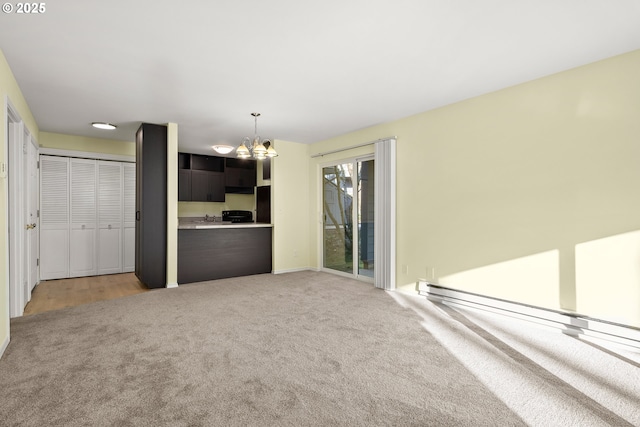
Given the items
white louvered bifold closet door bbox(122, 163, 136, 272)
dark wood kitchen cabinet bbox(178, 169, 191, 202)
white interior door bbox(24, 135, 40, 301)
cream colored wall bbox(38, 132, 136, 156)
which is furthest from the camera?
dark wood kitchen cabinet bbox(178, 169, 191, 202)

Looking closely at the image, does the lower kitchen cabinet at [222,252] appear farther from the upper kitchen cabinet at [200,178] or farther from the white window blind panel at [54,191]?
the white window blind panel at [54,191]

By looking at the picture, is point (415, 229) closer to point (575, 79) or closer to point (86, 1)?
point (575, 79)

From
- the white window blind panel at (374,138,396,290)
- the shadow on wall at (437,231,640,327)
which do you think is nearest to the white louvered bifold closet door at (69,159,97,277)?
the white window blind panel at (374,138,396,290)

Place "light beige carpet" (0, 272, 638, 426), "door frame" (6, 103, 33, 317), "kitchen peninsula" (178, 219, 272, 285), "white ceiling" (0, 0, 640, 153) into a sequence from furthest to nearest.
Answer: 1. "kitchen peninsula" (178, 219, 272, 285)
2. "door frame" (6, 103, 33, 317)
3. "white ceiling" (0, 0, 640, 153)
4. "light beige carpet" (0, 272, 638, 426)

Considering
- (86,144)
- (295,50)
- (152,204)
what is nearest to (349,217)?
(152,204)

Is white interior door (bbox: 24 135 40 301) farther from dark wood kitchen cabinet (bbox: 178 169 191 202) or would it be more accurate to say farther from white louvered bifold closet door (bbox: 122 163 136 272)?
dark wood kitchen cabinet (bbox: 178 169 191 202)

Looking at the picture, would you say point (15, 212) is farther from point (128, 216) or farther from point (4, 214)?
point (128, 216)

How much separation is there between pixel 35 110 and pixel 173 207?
216 cm

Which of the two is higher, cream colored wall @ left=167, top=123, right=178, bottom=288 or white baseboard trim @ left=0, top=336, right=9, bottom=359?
cream colored wall @ left=167, top=123, right=178, bottom=288

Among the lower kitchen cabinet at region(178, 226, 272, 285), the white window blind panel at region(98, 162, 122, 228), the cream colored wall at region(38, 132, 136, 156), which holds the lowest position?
the lower kitchen cabinet at region(178, 226, 272, 285)

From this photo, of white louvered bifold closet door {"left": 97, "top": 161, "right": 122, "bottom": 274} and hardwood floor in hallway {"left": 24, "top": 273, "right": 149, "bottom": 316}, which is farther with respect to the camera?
white louvered bifold closet door {"left": 97, "top": 161, "right": 122, "bottom": 274}

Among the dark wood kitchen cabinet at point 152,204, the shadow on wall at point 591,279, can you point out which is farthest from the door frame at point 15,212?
the shadow on wall at point 591,279

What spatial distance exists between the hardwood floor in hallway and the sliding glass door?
3.25 metres

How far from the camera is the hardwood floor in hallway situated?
409 cm
